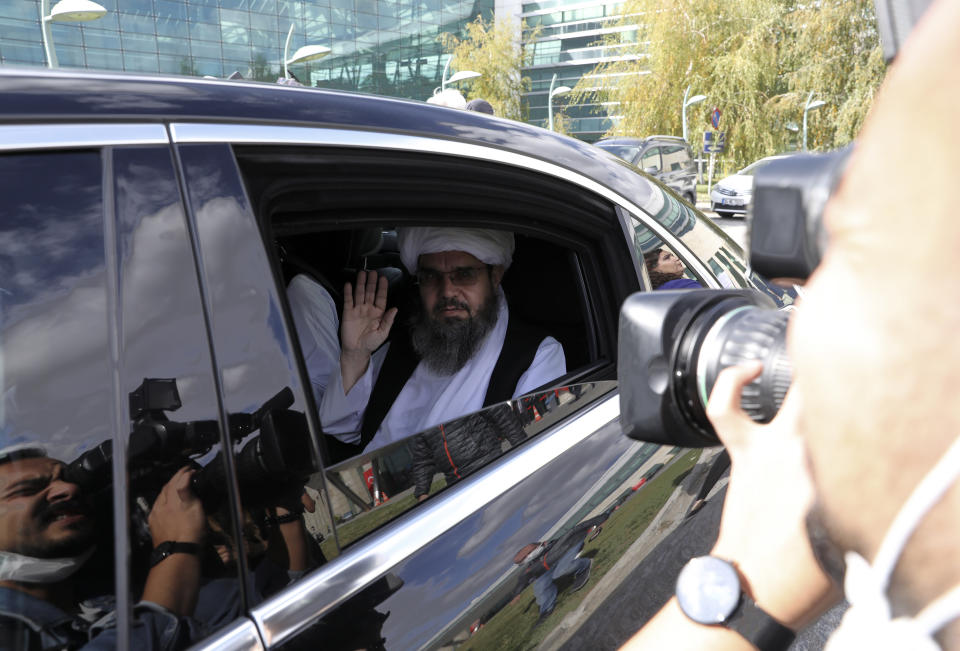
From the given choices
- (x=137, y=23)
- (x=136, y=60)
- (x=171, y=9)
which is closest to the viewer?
(x=137, y=23)

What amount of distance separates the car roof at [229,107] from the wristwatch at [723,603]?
852mm

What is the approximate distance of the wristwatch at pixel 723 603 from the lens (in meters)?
0.63

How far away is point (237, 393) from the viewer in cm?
99

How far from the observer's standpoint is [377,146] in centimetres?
129

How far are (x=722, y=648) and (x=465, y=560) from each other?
0.57 metres

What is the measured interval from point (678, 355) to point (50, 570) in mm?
744

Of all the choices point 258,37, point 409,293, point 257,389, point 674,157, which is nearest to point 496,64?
point 258,37

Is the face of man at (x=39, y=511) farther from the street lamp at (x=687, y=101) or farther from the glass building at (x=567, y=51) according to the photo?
the glass building at (x=567, y=51)

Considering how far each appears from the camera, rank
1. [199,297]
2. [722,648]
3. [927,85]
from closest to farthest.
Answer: [927,85], [722,648], [199,297]

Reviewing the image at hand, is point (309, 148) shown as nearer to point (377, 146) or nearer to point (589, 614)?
point (377, 146)

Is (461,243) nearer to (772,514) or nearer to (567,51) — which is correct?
(772,514)

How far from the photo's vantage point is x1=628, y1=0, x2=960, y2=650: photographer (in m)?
0.41

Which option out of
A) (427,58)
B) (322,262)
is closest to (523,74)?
(427,58)

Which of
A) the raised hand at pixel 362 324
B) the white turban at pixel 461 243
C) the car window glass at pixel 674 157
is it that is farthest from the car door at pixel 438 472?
the car window glass at pixel 674 157
